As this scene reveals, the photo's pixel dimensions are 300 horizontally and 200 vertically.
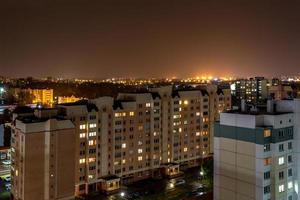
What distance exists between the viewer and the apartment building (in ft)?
46.6

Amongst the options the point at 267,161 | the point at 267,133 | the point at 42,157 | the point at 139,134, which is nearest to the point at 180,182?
the point at 139,134

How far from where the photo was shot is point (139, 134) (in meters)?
18.4

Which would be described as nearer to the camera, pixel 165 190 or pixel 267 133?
pixel 267 133

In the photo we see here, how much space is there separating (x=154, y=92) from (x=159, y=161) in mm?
3518

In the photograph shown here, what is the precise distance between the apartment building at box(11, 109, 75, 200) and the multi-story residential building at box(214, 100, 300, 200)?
7097mm

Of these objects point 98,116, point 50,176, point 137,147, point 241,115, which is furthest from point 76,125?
point 241,115

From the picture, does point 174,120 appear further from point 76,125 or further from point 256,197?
point 256,197

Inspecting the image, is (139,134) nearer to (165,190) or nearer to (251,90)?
(165,190)

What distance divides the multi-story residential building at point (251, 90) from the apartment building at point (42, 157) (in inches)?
1194

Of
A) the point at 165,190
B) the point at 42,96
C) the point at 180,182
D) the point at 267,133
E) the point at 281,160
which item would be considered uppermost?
the point at 42,96

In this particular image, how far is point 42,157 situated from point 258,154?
8.66 metres

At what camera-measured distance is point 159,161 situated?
19.3m

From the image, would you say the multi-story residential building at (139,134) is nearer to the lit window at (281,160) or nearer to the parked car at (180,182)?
the parked car at (180,182)

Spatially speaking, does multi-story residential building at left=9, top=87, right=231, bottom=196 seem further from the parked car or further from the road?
the parked car
